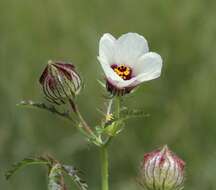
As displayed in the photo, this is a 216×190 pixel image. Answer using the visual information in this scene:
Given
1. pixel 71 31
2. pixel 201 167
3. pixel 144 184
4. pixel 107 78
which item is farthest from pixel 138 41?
pixel 71 31

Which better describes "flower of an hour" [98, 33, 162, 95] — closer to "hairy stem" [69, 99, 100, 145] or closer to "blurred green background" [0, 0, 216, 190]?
"hairy stem" [69, 99, 100, 145]

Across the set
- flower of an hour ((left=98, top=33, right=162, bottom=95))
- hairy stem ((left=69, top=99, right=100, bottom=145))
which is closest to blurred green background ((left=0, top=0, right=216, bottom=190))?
flower of an hour ((left=98, top=33, right=162, bottom=95))

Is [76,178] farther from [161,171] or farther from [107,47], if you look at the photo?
[107,47]

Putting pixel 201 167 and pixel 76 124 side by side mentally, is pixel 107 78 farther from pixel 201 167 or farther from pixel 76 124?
pixel 201 167

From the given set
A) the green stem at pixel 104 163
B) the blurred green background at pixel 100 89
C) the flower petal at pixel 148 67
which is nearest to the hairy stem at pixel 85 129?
the green stem at pixel 104 163

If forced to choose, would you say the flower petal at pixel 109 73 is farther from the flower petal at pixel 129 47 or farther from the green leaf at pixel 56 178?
the green leaf at pixel 56 178

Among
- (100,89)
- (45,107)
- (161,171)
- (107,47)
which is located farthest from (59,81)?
(100,89)
